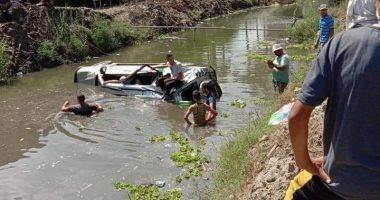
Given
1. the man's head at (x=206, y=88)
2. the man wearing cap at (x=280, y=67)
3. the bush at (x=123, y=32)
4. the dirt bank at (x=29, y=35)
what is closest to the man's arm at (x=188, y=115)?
the man's head at (x=206, y=88)

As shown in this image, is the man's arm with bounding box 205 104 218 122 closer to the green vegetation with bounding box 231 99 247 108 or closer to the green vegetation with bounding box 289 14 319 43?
the green vegetation with bounding box 231 99 247 108

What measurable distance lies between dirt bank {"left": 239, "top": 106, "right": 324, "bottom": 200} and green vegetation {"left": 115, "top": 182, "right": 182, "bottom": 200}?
1.34 meters

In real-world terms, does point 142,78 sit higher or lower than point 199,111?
higher

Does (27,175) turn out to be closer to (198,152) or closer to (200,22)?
(198,152)

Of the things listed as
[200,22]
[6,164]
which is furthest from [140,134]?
[200,22]

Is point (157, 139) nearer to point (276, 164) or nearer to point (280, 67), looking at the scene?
point (280, 67)

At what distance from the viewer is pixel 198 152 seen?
1007 centimetres

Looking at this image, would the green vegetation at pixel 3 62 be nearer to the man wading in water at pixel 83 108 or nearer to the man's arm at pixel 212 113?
the man wading in water at pixel 83 108

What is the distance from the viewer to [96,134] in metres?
Answer: 12.0

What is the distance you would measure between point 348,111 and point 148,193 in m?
5.85

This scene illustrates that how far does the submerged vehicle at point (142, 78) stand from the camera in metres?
14.2

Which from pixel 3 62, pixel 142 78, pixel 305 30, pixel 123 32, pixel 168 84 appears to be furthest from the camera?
pixel 123 32

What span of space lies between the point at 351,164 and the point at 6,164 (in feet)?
30.0

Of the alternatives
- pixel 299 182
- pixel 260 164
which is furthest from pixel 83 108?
pixel 299 182
